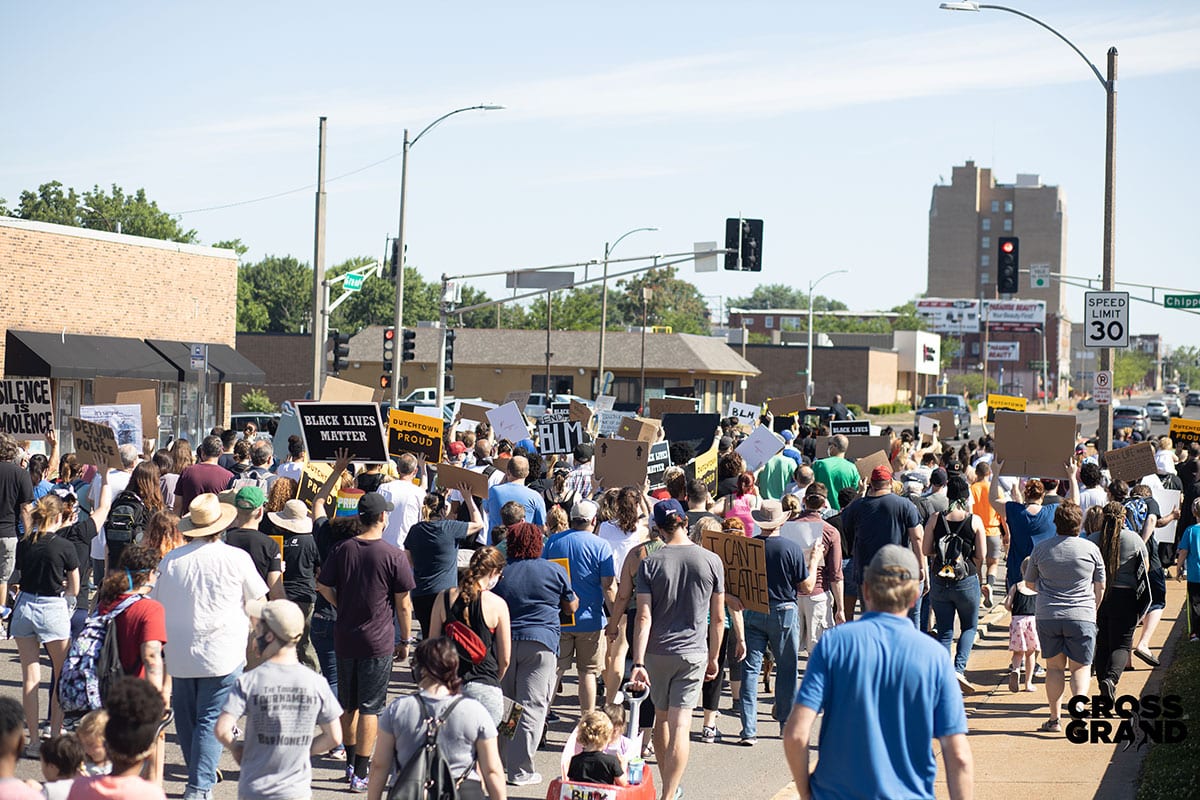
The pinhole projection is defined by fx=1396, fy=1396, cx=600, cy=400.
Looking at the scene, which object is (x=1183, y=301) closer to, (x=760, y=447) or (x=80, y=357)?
(x=760, y=447)

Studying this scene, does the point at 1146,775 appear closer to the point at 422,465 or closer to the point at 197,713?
the point at 197,713

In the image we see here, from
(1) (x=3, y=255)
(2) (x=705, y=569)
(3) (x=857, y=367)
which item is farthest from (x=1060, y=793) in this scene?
(3) (x=857, y=367)

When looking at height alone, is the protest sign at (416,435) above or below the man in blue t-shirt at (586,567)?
above

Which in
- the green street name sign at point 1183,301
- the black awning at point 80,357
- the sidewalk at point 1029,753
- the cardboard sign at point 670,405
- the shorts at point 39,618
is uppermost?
the green street name sign at point 1183,301

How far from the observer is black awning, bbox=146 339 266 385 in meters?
34.5

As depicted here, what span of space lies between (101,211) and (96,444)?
3499 inches

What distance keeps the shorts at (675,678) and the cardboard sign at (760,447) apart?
27.4 feet

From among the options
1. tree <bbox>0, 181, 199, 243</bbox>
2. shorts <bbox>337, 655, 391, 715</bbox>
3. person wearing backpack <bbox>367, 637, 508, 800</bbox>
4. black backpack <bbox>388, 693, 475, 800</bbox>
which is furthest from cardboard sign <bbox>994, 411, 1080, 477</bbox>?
tree <bbox>0, 181, 199, 243</bbox>

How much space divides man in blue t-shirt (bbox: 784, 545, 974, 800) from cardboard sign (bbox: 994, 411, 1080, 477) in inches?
375

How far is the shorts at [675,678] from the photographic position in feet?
28.1

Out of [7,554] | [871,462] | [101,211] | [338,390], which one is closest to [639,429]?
[871,462]

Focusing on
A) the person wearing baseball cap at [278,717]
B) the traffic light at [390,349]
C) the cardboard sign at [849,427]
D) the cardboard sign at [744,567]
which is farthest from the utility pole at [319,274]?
the person wearing baseball cap at [278,717]

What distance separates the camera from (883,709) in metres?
5.18

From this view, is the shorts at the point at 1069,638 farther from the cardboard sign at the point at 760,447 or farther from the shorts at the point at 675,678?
the cardboard sign at the point at 760,447
